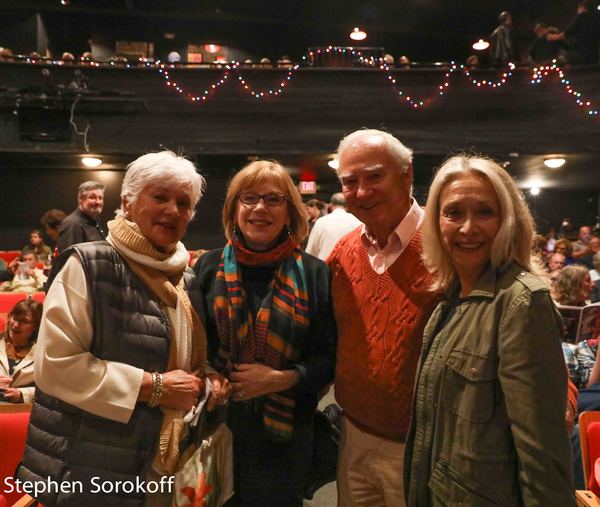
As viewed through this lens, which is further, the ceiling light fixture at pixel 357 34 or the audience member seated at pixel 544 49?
the ceiling light fixture at pixel 357 34

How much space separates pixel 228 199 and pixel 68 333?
2.19 feet

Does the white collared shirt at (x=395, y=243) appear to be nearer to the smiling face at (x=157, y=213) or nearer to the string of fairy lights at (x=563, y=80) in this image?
the smiling face at (x=157, y=213)

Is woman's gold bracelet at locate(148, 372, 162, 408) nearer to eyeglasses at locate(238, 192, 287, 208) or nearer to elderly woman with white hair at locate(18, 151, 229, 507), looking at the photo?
elderly woman with white hair at locate(18, 151, 229, 507)

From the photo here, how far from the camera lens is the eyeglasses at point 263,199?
164 cm

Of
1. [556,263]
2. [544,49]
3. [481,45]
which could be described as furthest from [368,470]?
[481,45]

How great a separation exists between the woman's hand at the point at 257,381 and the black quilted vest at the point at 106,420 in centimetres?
27

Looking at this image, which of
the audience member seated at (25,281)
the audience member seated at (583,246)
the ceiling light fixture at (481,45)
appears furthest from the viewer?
the ceiling light fixture at (481,45)

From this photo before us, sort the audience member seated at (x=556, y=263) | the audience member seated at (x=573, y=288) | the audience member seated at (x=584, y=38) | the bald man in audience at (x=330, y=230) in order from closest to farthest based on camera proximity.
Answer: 1. the audience member seated at (x=573, y=288)
2. the bald man in audience at (x=330, y=230)
3. the audience member seated at (x=556, y=263)
4. the audience member seated at (x=584, y=38)

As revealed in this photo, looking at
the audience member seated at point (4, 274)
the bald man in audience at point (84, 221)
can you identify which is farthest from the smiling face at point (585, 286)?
the audience member seated at point (4, 274)

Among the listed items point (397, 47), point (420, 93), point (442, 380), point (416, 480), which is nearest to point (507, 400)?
point (442, 380)

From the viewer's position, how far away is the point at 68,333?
1.30m

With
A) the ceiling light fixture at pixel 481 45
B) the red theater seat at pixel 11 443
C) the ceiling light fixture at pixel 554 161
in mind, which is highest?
the ceiling light fixture at pixel 481 45

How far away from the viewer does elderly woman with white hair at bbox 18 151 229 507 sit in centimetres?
129

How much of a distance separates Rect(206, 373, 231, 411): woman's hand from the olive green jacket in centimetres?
59
